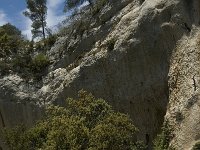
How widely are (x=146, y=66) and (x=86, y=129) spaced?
8655 millimetres

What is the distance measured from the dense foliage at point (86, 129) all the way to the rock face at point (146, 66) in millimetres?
3449

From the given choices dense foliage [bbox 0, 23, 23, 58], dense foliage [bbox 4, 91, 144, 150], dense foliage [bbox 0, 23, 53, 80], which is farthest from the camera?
dense foliage [bbox 0, 23, 23, 58]

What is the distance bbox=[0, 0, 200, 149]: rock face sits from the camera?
3556 centimetres

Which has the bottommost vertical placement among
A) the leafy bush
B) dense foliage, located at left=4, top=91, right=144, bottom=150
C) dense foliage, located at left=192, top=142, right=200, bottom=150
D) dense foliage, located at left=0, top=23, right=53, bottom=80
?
dense foliage, located at left=192, top=142, right=200, bottom=150

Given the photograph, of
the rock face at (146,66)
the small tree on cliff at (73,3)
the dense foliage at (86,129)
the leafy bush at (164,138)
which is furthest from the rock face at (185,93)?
the small tree on cliff at (73,3)

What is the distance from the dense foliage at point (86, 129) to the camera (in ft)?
107

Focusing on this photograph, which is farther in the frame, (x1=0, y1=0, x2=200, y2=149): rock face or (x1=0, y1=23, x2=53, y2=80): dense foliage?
(x1=0, y1=23, x2=53, y2=80): dense foliage

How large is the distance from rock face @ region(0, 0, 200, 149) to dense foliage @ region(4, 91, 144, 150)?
11.3 ft

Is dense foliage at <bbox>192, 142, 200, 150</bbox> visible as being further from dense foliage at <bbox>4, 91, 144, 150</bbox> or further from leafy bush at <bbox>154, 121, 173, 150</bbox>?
dense foliage at <bbox>4, 91, 144, 150</bbox>

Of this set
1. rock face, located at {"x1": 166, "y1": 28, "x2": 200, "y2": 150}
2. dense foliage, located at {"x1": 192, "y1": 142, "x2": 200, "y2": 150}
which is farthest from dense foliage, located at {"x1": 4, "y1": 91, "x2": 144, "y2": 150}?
dense foliage, located at {"x1": 192, "y1": 142, "x2": 200, "y2": 150}

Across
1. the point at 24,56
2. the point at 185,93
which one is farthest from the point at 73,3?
the point at 185,93

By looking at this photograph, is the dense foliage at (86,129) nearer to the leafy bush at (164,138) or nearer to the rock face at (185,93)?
the leafy bush at (164,138)

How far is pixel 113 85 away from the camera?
41.9 m

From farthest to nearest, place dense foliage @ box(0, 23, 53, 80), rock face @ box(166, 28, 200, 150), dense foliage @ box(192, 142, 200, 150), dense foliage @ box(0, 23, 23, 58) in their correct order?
dense foliage @ box(0, 23, 23, 58), dense foliage @ box(0, 23, 53, 80), rock face @ box(166, 28, 200, 150), dense foliage @ box(192, 142, 200, 150)
